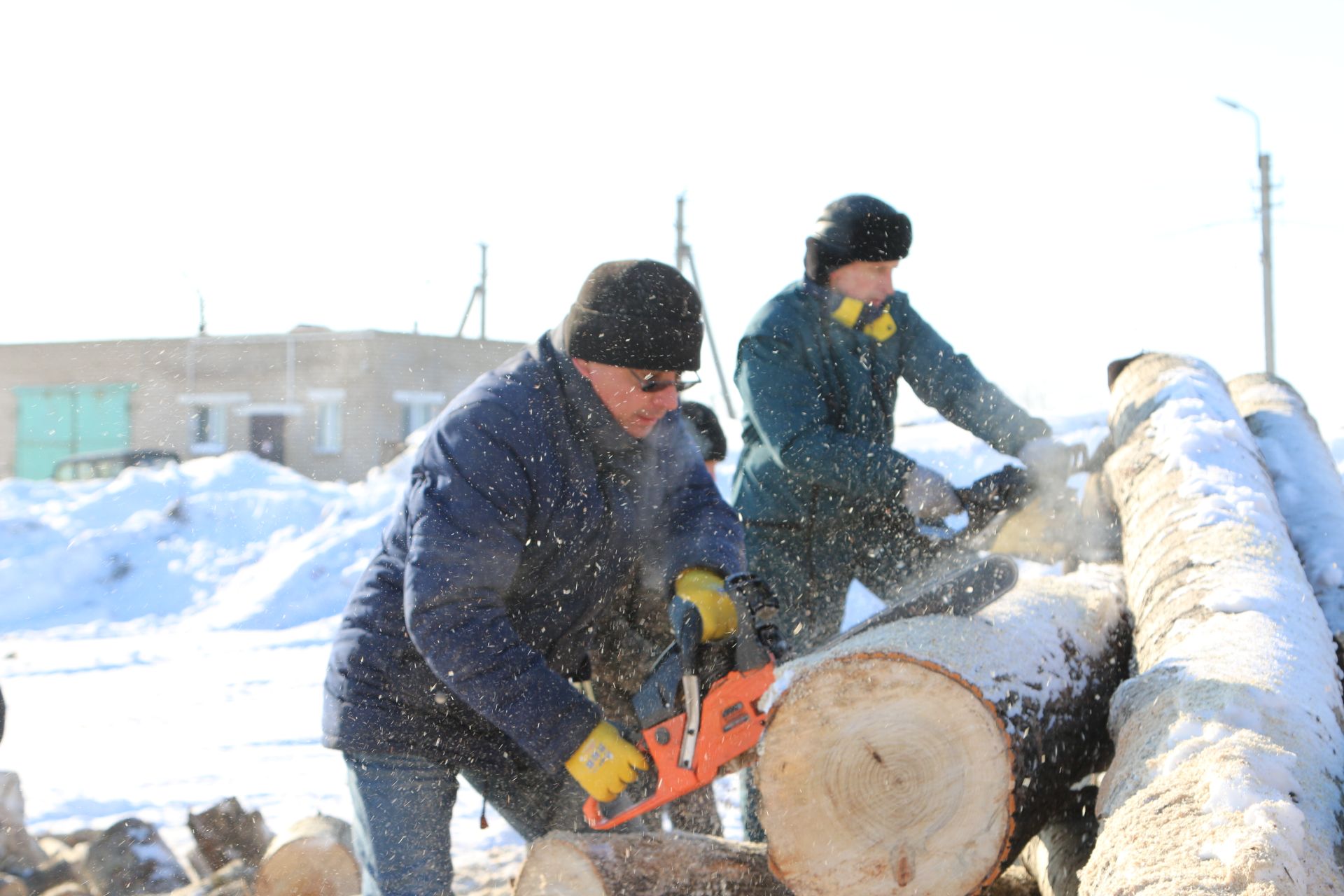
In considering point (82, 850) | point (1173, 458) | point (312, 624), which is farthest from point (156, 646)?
point (1173, 458)

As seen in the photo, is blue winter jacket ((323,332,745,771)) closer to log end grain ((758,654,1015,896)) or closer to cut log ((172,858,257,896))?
log end grain ((758,654,1015,896))

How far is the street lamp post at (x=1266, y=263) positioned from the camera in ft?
57.3

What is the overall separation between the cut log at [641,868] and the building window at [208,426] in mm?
25216

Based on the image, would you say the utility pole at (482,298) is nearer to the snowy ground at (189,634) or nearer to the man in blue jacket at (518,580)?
the snowy ground at (189,634)

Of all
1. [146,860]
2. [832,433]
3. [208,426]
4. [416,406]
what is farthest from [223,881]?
[208,426]

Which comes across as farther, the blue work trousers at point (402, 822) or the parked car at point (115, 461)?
the parked car at point (115, 461)

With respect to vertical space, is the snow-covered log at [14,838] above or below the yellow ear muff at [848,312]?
below

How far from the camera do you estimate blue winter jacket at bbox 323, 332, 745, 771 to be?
7.09 feet

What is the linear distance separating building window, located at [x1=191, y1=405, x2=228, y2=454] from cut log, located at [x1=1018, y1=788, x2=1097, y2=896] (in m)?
25.2

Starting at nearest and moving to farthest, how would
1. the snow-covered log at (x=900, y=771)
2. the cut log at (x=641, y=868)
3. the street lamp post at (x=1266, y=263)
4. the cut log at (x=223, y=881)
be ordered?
the snow-covered log at (x=900, y=771), the cut log at (x=641, y=868), the cut log at (x=223, y=881), the street lamp post at (x=1266, y=263)

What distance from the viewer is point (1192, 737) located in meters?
1.87

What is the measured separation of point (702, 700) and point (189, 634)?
794 centimetres

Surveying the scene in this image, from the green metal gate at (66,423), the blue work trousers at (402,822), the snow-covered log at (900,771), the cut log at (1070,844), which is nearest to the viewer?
the snow-covered log at (900,771)

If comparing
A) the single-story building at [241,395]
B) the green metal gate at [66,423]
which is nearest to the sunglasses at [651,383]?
the single-story building at [241,395]
